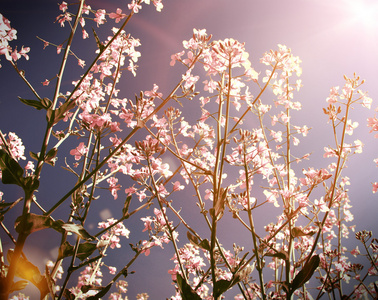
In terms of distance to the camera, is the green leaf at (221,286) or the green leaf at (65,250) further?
the green leaf at (221,286)

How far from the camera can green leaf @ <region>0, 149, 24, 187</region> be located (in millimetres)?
1035

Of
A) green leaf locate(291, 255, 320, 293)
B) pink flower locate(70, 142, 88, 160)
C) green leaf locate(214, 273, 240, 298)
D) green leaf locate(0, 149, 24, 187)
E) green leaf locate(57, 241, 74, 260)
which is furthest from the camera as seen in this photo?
pink flower locate(70, 142, 88, 160)

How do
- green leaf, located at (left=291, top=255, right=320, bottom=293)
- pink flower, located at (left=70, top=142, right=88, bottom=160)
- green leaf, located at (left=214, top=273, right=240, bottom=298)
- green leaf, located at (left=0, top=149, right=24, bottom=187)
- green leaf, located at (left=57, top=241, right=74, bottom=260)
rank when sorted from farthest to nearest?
1. pink flower, located at (left=70, top=142, right=88, bottom=160)
2. green leaf, located at (left=291, top=255, right=320, bottom=293)
3. green leaf, located at (left=214, top=273, right=240, bottom=298)
4. green leaf, located at (left=57, top=241, right=74, bottom=260)
5. green leaf, located at (left=0, top=149, right=24, bottom=187)

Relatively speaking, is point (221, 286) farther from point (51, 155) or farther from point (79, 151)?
point (79, 151)

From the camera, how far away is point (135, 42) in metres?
2.47

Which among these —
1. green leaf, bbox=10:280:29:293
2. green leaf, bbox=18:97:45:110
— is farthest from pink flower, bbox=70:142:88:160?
green leaf, bbox=10:280:29:293

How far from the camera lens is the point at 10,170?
105 centimetres

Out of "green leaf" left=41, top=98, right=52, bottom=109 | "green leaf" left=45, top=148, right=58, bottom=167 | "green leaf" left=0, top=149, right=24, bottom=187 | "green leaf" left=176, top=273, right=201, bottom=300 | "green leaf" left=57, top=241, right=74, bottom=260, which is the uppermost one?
"green leaf" left=41, top=98, right=52, bottom=109

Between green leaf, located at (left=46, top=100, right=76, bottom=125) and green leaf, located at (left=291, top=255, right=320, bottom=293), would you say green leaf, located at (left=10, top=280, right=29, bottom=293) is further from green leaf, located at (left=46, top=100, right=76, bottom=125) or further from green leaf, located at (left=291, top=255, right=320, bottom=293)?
green leaf, located at (left=291, top=255, right=320, bottom=293)

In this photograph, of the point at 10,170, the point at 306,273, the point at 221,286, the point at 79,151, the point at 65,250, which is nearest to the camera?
the point at 10,170

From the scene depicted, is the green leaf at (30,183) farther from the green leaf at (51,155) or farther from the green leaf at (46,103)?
the green leaf at (46,103)

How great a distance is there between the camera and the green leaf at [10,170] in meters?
1.03

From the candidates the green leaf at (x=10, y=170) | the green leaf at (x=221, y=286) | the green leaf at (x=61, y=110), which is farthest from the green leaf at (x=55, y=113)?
the green leaf at (x=221, y=286)

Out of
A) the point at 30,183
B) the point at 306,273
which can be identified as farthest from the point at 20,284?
the point at 306,273
